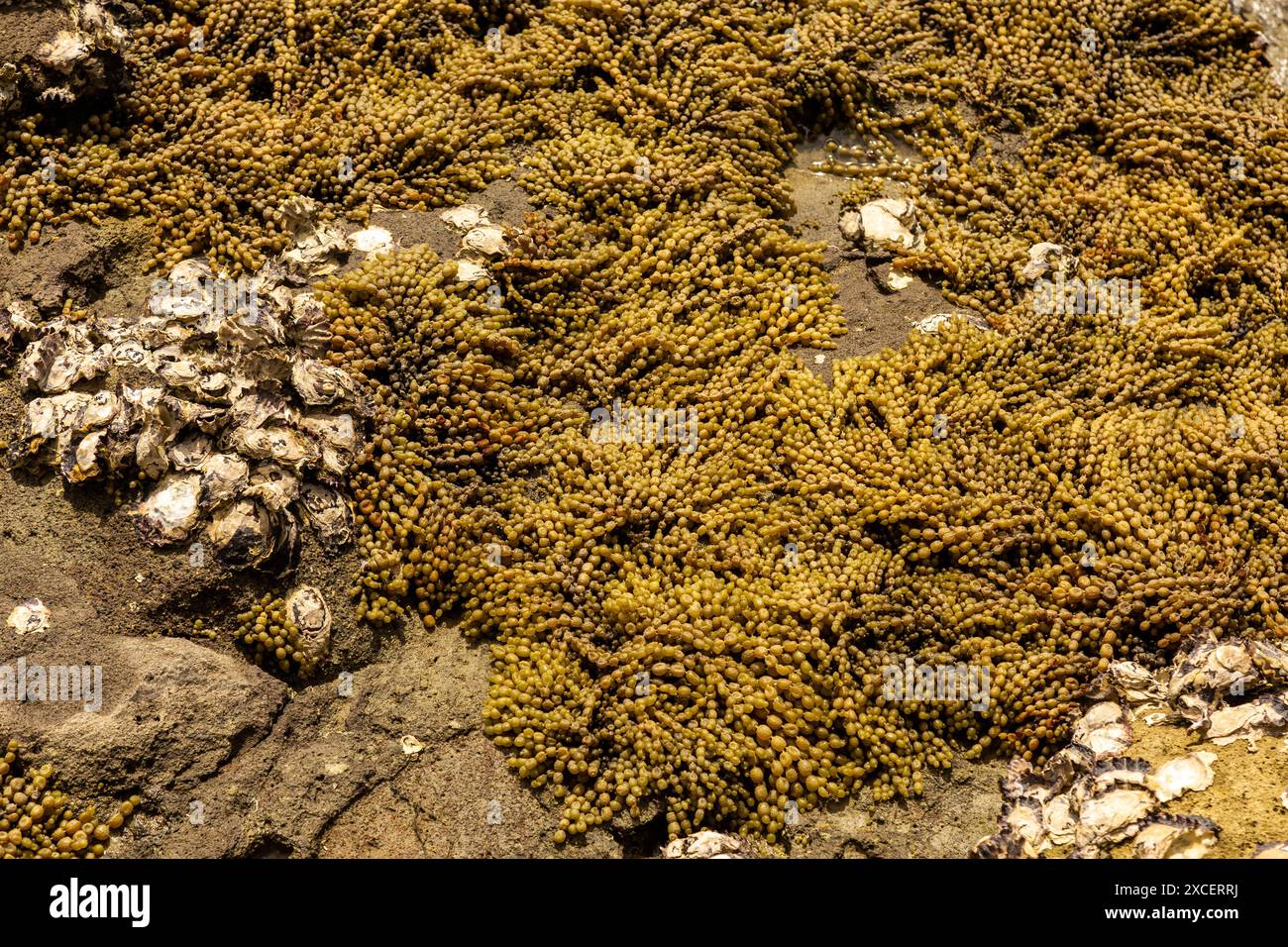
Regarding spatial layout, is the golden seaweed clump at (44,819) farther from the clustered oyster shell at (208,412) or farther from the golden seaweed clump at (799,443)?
the golden seaweed clump at (799,443)

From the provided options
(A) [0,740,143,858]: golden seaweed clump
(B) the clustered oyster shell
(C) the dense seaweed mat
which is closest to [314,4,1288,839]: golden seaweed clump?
(C) the dense seaweed mat

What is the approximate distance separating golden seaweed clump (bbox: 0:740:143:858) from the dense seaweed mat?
1867 millimetres

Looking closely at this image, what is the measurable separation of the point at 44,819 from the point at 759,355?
15.8ft

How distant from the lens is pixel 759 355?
23.6 ft

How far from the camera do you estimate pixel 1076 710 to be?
6.23m

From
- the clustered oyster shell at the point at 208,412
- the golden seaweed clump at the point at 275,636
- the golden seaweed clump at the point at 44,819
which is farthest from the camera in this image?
the golden seaweed clump at the point at 275,636

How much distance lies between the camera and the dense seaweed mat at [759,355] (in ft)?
20.5


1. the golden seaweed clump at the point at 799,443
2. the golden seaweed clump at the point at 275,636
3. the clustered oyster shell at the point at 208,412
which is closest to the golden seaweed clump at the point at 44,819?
the golden seaweed clump at the point at 275,636

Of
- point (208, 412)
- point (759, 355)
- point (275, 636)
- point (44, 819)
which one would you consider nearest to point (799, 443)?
point (759, 355)

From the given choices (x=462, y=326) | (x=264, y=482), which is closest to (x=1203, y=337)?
(x=462, y=326)

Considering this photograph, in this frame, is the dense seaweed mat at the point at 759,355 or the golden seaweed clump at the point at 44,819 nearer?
the golden seaweed clump at the point at 44,819

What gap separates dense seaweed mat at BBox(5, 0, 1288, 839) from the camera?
6258mm

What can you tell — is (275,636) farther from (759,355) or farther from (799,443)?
(759,355)

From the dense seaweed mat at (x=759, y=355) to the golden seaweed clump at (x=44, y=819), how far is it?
1867 mm
